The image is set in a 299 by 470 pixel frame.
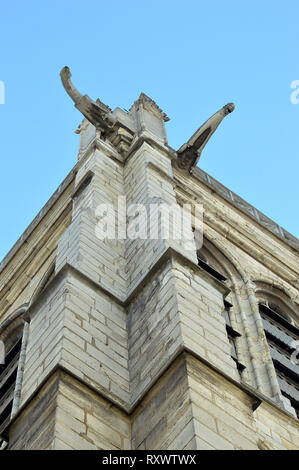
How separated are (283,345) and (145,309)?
467 centimetres

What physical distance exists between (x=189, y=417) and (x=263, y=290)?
9.15 metres

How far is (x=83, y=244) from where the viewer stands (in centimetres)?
1427

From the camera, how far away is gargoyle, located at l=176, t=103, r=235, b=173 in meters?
20.5

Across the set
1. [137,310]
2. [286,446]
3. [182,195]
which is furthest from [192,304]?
[182,195]

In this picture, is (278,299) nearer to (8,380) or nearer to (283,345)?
(283,345)

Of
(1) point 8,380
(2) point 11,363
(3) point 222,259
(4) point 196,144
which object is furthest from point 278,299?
(1) point 8,380

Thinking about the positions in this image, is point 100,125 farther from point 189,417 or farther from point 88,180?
point 189,417

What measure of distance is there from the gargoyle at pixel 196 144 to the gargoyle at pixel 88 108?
1.43m

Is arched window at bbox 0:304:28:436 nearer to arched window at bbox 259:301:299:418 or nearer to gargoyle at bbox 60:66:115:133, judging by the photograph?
arched window at bbox 259:301:299:418

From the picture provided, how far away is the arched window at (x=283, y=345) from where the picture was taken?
15.1 metres

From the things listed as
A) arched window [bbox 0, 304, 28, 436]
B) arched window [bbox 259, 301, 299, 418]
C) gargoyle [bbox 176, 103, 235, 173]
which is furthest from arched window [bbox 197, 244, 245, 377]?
arched window [bbox 0, 304, 28, 436]

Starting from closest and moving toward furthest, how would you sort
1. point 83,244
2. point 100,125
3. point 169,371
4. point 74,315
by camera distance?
point 169,371 < point 74,315 < point 83,244 < point 100,125

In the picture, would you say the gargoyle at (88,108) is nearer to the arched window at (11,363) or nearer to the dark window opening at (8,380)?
the arched window at (11,363)
